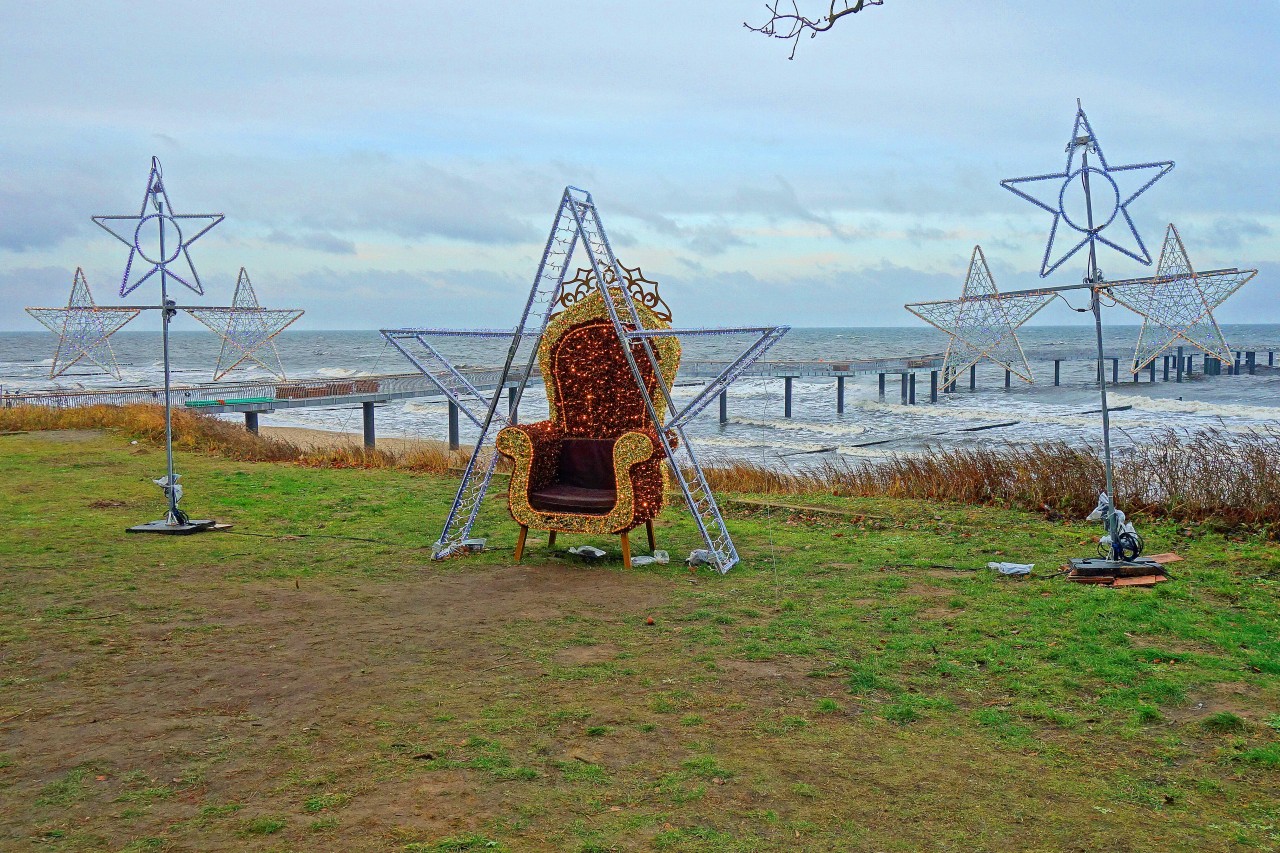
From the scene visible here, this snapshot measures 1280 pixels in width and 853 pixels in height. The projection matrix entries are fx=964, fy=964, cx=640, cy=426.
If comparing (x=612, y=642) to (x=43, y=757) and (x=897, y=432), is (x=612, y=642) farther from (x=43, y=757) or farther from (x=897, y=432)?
(x=897, y=432)

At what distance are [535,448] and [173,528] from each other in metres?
3.05

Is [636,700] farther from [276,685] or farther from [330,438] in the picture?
[330,438]

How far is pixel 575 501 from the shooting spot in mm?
6547

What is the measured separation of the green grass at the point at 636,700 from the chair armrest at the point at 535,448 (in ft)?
1.99

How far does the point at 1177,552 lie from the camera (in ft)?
21.4

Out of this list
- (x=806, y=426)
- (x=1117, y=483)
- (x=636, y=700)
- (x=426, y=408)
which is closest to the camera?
(x=636, y=700)

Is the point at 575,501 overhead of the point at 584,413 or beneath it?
beneath

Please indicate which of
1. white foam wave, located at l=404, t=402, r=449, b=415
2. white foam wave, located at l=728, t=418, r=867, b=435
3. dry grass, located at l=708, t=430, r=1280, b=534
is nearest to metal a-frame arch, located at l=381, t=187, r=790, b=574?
dry grass, located at l=708, t=430, r=1280, b=534

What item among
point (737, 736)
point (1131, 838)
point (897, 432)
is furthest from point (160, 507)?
point (897, 432)

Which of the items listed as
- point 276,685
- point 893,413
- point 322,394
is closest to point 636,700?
point 276,685

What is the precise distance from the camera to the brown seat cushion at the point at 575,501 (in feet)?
21.3

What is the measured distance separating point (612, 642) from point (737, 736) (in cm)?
134

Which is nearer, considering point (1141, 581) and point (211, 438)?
point (1141, 581)

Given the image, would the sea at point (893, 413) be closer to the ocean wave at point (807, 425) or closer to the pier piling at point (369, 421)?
the ocean wave at point (807, 425)
